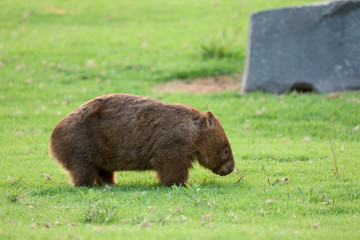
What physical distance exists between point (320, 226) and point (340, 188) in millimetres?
1499

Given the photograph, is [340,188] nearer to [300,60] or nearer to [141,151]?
[141,151]

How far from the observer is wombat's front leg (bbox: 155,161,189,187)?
23.4 ft

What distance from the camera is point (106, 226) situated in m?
5.39

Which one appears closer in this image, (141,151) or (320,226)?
(320,226)

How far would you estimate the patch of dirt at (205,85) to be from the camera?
13.3 meters

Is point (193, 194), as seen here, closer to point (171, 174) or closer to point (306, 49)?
point (171, 174)

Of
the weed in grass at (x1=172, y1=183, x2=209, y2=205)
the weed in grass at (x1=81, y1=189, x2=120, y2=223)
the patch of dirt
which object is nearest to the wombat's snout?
the weed in grass at (x1=172, y1=183, x2=209, y2=205)

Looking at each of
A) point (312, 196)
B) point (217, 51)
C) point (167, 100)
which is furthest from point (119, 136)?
point (217, 51)

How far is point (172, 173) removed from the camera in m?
7.14

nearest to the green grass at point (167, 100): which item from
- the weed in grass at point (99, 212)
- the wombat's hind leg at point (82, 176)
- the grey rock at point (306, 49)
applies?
the weed in grass at point (99, 212)

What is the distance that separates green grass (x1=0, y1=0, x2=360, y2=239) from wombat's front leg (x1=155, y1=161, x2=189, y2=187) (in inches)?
6.7

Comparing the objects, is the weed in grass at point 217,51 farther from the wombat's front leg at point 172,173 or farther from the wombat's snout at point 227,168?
the wombat's front leg at point 172,173

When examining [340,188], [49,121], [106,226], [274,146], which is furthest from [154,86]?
[106,226]

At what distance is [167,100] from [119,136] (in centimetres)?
497
